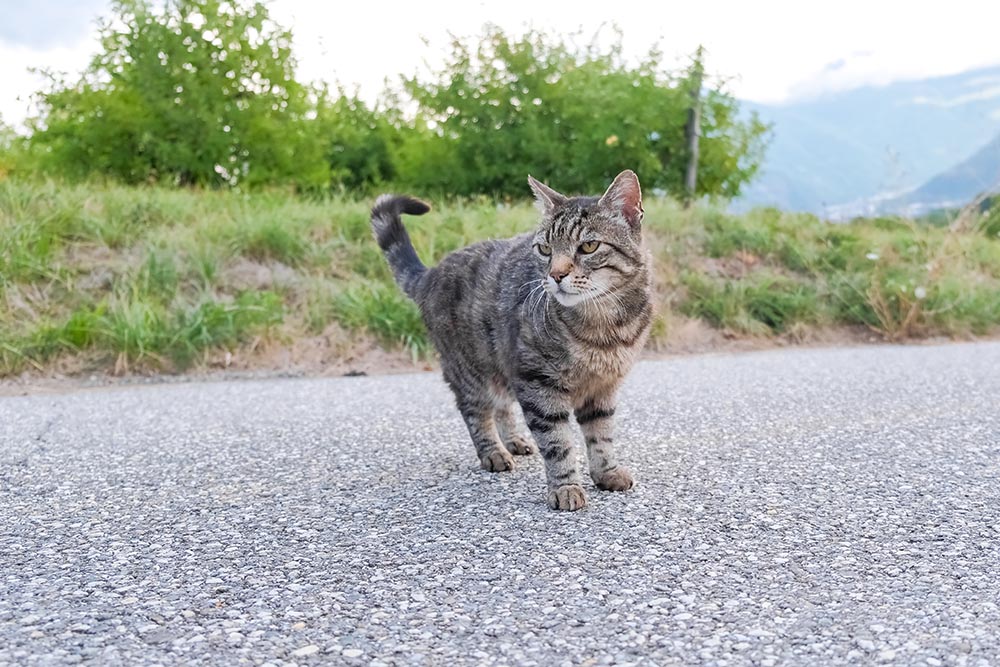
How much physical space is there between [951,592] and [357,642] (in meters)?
1.61

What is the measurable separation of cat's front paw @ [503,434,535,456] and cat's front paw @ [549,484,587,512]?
0.93 m

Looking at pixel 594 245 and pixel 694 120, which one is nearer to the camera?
pixel 594 245

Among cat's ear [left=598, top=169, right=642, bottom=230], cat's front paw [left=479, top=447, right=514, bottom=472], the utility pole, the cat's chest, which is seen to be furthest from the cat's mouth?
the utility pole

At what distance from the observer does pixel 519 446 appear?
4309 mm

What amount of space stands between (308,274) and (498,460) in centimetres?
498

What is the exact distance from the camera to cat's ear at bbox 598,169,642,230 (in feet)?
11.6

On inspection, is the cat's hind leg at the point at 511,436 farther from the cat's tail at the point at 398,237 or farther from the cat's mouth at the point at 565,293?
the cat's mouth at the point at 565,293

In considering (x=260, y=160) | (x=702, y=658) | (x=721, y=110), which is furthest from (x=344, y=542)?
(x=721, y=110)

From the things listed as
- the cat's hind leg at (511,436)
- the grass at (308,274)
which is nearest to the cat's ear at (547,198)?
the cat's hind leg at (511,436)

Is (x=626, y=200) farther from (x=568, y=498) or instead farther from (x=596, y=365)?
(x=568, y=498)

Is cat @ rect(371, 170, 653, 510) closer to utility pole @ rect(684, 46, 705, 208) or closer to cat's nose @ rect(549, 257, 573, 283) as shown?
cat's nose @ rect(549, 257, 573, 283)

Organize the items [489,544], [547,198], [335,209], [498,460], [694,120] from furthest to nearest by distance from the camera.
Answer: [694,120]
[335,209]
[498,460]
[547,198]
[489,544]

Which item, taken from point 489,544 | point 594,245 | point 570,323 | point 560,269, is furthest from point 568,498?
point 594,245

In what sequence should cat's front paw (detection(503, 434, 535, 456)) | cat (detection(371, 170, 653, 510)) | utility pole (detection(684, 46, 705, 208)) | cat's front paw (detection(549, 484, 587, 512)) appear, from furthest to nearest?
utility pole (detection(684, 46, 705, 208)) → cat's front paw (detection(503, 434, 535, 456)) → cat (detection(371, 170, 653, 510)) → cat's front paw (detection(549, 484, 587, 512))
